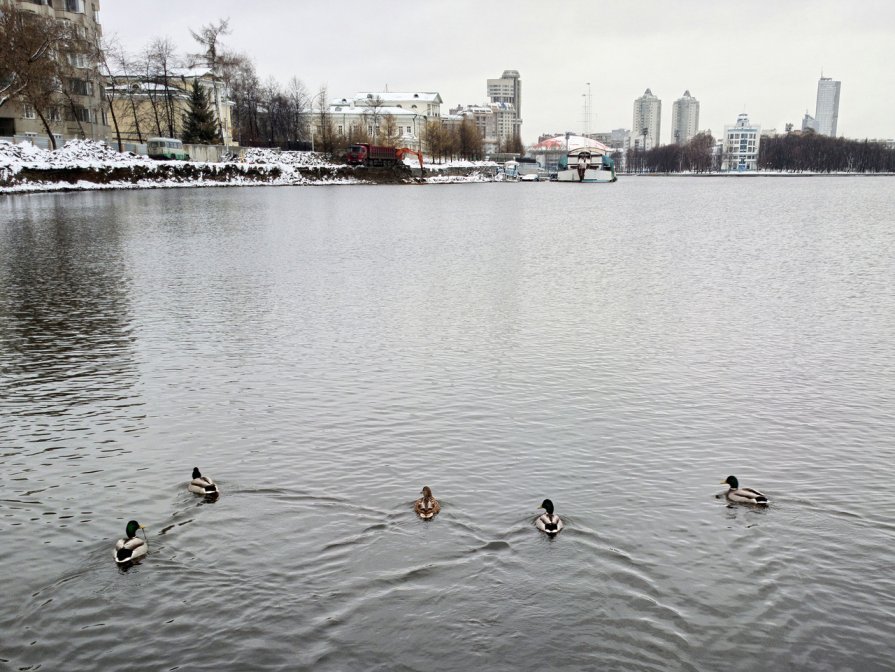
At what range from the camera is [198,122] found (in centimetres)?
12600

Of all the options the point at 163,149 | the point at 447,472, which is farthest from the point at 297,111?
the point at 447,472

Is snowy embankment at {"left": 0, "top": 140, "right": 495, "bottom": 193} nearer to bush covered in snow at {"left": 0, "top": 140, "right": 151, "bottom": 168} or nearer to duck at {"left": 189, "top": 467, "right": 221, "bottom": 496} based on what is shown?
bush covered in snow at {"left": 0, "top": 140, "right": 151, "bottom": 168}

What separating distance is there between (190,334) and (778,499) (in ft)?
69.8

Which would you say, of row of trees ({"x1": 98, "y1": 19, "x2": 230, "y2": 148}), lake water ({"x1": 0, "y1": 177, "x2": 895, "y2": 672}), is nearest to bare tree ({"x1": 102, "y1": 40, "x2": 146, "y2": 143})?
row of trees ({"x1": 98, "y1": 19, "x2": 230, "y2": 148})

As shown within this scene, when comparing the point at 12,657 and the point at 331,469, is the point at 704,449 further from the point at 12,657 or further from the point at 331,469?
the point at 12,657

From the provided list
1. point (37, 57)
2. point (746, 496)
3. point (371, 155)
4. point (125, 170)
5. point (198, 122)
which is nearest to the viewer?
point (746, 496)

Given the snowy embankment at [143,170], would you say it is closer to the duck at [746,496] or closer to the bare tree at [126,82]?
the bare tree at [126,82]

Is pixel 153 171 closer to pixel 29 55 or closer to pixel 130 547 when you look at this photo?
pixel 29 55

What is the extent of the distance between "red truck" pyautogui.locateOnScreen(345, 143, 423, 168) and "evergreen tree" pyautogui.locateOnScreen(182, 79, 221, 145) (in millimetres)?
31034

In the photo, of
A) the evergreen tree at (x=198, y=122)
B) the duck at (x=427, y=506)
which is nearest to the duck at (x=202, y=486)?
the duck at (x=427, y=506)

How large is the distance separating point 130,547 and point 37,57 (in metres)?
91.8

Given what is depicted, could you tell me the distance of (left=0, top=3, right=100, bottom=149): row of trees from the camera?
83562 mm

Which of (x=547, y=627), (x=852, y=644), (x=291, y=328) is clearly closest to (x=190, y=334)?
(x=291, y=328)

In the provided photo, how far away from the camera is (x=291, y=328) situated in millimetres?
29391
